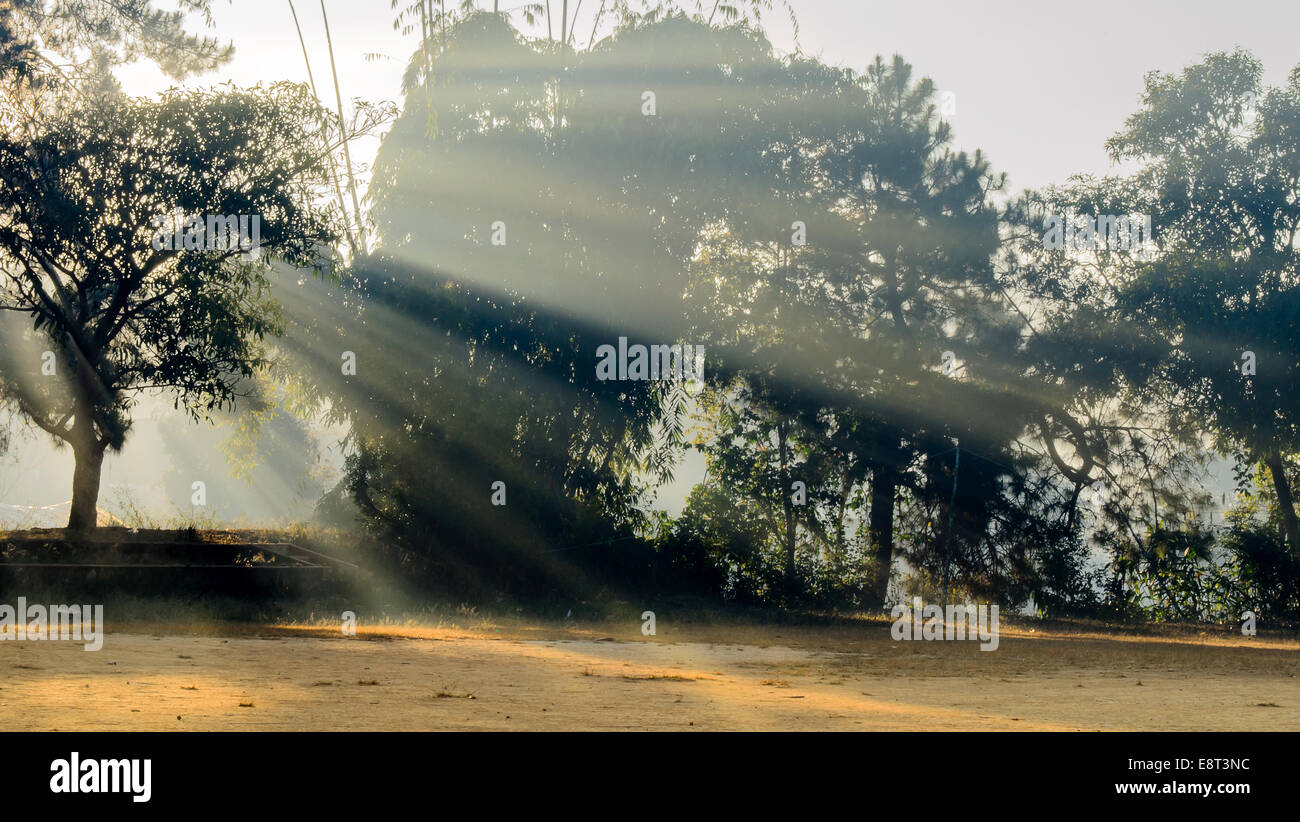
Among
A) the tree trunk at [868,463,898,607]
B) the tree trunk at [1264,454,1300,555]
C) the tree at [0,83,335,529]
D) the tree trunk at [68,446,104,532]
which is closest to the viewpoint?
the tree at [0,83,335,529]

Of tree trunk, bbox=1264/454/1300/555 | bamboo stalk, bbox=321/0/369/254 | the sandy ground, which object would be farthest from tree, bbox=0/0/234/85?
tree trunk, bbox=1264/454/1300/555

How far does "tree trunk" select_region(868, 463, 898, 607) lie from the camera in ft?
94.0

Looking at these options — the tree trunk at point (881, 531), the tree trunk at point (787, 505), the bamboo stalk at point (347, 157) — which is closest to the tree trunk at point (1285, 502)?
the tree trunk at point (881, 531)

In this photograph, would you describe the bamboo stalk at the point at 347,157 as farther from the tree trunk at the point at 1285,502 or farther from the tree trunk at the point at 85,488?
the tree trunk at the point at 1285,502

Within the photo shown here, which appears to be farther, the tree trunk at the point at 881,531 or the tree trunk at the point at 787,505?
the tree trunk at the point at 881,531

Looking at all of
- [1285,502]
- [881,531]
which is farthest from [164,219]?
[1285,502]

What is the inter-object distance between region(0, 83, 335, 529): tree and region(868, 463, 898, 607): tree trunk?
1622 centimetres

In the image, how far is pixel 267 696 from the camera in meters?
6.96

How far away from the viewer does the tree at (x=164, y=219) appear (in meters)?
19.1

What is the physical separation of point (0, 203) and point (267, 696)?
16.7 m

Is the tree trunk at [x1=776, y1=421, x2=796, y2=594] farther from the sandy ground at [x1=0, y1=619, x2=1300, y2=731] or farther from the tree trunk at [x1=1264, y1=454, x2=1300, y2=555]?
the tree trunk at [x1=1264, y1=454, x2=1300, y2=555]

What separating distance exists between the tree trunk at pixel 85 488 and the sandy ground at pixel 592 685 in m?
8.51

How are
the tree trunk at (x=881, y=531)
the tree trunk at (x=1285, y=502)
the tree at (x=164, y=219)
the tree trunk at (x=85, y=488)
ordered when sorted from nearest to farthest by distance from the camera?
the tree at (x=164, y=219)
the tree trunk at (x=85, y=488)
the tree trunk at (x=1285, y=502)
the tree trunk at (x=881, y=531)
